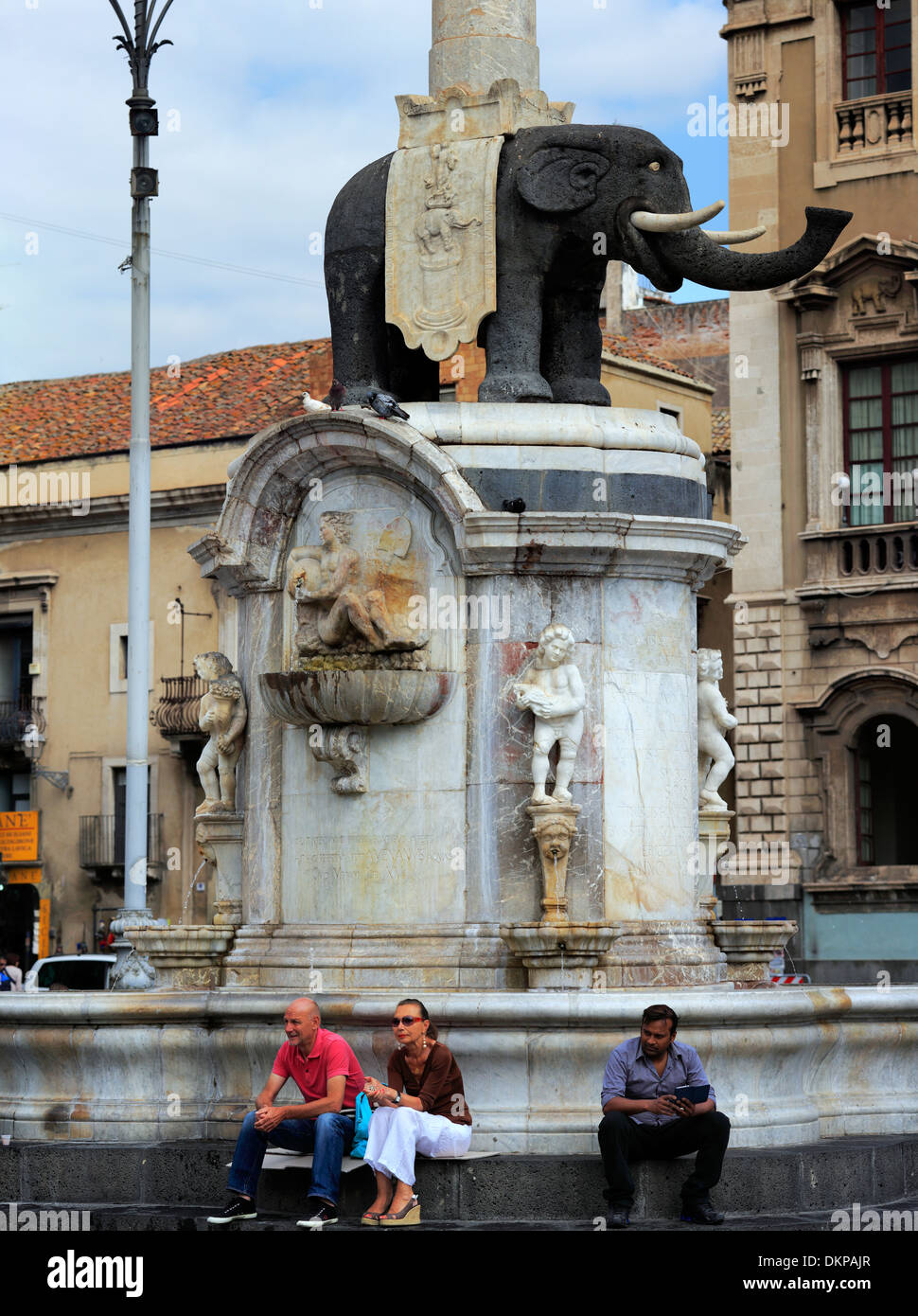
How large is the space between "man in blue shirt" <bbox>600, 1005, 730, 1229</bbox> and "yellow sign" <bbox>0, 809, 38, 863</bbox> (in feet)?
111

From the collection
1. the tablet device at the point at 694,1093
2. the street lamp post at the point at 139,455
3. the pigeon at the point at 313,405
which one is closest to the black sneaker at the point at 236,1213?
the tablet device at the point at 694,1093

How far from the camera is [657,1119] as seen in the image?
1080cm

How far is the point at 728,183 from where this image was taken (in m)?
36.1

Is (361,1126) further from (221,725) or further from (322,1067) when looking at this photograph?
(221,725)

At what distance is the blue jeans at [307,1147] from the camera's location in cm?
1059

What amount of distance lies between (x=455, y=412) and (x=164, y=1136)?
4150 mm

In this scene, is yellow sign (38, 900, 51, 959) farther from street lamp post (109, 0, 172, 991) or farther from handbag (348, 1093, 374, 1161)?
handbag (348, 1093, 374, 1161)

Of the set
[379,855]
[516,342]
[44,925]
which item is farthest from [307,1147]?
[44,925]

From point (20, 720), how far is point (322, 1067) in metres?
34.1

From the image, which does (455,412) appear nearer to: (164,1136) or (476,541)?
(476,541)

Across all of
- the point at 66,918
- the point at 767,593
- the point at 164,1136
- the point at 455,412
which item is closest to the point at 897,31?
the point at 767,593

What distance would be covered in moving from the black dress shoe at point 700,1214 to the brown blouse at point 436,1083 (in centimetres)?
107
